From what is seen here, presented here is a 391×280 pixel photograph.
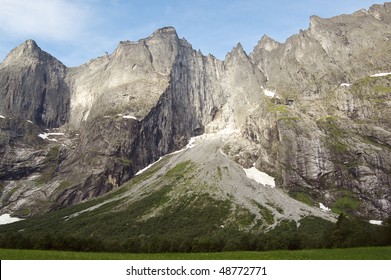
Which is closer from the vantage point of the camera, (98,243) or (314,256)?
(314,256)

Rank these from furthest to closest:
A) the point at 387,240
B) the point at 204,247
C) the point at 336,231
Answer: the point at 336,231 → the point at 204,247 → the point at 387,240

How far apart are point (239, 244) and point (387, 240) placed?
98.9 ft

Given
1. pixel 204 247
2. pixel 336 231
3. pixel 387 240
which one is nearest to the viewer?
pixel 387 240

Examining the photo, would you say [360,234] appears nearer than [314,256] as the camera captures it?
No

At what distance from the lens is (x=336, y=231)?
279 feet
